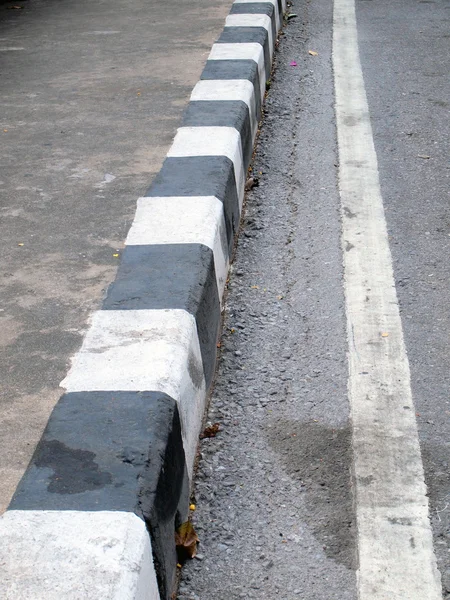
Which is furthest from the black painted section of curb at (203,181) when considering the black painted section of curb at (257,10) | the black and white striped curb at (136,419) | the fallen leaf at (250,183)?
the black painted section of curb at (257,10)

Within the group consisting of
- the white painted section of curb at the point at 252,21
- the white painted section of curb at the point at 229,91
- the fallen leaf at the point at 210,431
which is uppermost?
the white painted section of curb at the point at 229,91

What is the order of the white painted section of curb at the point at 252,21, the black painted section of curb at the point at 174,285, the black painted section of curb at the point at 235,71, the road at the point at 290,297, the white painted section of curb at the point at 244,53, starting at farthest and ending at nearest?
the white painted section of curb at the point at 252,21, the white painted section of curb at the point at 244,53, the black painted section of curb at the point at 235,71, the black painted section of curb at the point at 174,285, the road at the point at 290,297

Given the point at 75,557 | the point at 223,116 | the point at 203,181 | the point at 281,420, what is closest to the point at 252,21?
the point at 223,116

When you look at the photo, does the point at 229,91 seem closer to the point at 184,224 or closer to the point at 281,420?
the point at 184,224

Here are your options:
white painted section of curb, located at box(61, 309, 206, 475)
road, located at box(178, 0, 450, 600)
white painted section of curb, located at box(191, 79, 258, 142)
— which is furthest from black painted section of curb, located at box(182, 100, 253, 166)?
white painted section of curb, located at box(61, 309, 206, 475)

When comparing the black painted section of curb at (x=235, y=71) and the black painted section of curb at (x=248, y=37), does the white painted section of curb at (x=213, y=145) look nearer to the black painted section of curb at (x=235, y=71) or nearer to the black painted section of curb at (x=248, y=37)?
the black painted section of curb at (x=235, y=71)

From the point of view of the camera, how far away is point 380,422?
2.64 metres

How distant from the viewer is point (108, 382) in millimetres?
2363

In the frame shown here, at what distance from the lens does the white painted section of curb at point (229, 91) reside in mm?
4844

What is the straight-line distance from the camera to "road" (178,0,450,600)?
2.17m

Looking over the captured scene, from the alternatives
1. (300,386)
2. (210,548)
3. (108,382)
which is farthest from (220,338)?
(210,548)

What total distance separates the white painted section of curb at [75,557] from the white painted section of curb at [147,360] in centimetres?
51

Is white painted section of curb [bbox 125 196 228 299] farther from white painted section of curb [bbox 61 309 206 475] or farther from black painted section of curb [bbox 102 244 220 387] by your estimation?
white painted section of curb [bbox 61 309 206 475]

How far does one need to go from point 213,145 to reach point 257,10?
333 centimetres
